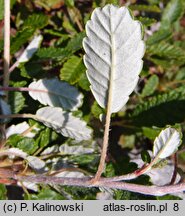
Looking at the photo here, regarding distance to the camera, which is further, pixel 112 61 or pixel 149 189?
pixel 149 189

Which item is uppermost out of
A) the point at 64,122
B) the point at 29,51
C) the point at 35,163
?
the point at 29,51

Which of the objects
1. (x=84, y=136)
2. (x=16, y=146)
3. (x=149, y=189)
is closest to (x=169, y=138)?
(x=149, y=189)

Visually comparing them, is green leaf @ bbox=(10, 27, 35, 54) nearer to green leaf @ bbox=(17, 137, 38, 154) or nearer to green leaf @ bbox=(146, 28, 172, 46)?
green leaf @ bbox=(17, 137, 38, 154)

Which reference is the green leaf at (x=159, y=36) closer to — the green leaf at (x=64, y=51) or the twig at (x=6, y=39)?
the green leaf at (x=64, y=51)

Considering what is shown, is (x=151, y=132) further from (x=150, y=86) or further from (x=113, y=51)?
(x=113, y=51)

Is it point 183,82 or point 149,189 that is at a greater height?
point 183,82

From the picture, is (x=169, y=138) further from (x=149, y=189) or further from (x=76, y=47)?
(x=76, y=47)

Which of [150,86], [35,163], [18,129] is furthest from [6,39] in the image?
[150,86]
